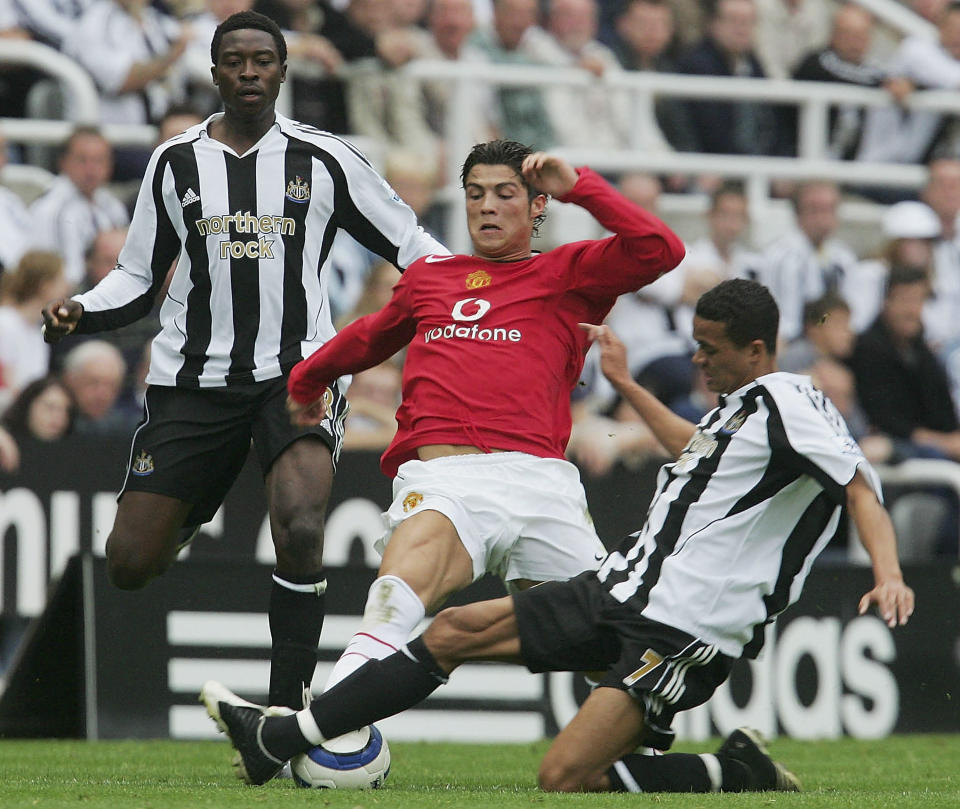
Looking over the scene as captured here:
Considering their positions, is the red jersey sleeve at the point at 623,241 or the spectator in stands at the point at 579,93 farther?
the spectator in stands at the point at 579,93

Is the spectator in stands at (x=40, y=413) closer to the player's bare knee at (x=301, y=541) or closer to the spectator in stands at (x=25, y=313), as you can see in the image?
the spectator in stands at (x=25, y=313)

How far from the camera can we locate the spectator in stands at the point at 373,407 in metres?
8.73

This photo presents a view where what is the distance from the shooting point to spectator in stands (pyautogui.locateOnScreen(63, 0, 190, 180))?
9977 mm

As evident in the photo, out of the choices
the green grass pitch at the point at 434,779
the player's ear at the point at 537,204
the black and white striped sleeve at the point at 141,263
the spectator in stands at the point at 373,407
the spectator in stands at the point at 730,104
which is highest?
the spectator in stands at the point at 730,104

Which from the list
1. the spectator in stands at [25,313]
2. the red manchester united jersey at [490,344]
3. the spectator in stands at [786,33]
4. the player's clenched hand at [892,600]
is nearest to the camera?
the player's clenched hand at [892,600]

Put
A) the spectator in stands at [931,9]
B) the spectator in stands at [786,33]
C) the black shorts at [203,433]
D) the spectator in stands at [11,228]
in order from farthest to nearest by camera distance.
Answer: the spectator in stands at [931,9] → the spectator in stands at [786,33] → the spectator in stands at [11,228] → the black shorts at [203,433]

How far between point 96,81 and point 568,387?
565 centimetres

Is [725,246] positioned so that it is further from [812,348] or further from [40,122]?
[40,122]

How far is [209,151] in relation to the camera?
5789mm

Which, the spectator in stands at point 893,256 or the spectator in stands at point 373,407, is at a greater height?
the spectator in stands at point 893,256

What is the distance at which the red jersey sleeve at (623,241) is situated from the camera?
16.5 feet

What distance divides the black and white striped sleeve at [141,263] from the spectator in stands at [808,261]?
554 centimetres

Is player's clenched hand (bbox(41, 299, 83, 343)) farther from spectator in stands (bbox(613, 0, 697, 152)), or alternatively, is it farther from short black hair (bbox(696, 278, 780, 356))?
spectator in stands (bbox(613, 0, 697, 152))

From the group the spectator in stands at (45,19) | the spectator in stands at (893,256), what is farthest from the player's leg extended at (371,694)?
the spectator in stands at (893,256)
